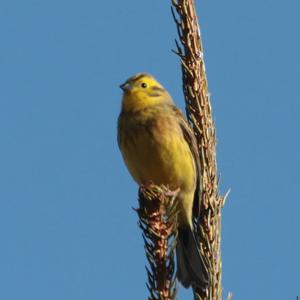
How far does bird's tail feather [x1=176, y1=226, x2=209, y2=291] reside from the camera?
3558 mm

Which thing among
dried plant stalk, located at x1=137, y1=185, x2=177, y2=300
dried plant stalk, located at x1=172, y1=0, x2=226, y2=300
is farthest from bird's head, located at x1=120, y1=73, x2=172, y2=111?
dried plant stalk, located at x1=137, y1=185, x2=177, y2=300

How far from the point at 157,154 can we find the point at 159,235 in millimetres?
2180

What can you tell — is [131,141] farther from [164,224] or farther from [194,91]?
[164,224]

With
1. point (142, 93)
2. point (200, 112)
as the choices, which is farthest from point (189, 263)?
point (142, 93)

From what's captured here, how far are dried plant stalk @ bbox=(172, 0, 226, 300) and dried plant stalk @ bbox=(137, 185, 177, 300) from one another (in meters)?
0.33

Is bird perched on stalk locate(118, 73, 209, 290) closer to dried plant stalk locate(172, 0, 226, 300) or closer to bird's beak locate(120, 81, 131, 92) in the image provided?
bird's beak locate(120, 81, 131, 92)

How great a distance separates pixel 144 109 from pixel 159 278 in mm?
2952

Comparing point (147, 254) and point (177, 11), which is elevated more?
point (177, 11)

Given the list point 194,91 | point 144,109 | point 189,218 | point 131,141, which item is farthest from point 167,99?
point 194,91

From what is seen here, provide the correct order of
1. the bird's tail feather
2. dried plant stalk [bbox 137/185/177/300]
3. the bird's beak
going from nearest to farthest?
dried plant stalk [bbox 137/185/177/300] → the bird's tail feather → the bird's beak

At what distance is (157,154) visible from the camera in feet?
17.0

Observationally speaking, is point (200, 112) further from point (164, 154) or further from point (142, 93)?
point (142, 93)

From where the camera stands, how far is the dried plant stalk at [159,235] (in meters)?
2.76

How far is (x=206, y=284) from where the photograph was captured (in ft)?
11.1
